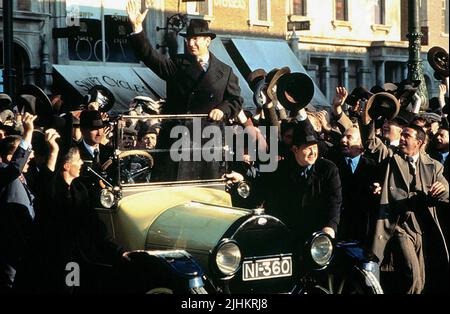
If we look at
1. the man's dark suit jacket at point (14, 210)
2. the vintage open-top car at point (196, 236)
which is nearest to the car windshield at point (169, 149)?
the vintage open-top car at point (196, 236)

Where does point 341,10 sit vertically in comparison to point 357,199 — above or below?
above

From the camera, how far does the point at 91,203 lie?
667 centimetres

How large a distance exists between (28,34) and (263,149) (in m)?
5.93

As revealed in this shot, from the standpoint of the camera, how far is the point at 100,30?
28.2ft

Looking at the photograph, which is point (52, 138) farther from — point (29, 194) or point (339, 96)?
point (339, 96)

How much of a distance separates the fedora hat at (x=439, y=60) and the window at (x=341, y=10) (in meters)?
0.66

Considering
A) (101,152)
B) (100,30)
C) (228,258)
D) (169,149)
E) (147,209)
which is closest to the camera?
(228,258)

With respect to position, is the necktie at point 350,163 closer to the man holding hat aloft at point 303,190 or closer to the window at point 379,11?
the man holding hat aloft at point 303,190

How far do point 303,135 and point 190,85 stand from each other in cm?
86

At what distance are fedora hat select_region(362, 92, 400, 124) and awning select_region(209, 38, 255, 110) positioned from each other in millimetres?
891

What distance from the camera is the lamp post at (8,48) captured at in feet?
28.2

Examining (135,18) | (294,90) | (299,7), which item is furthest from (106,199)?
(299,7)

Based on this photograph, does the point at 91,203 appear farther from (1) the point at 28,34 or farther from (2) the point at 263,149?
(1) the point at 28,34
